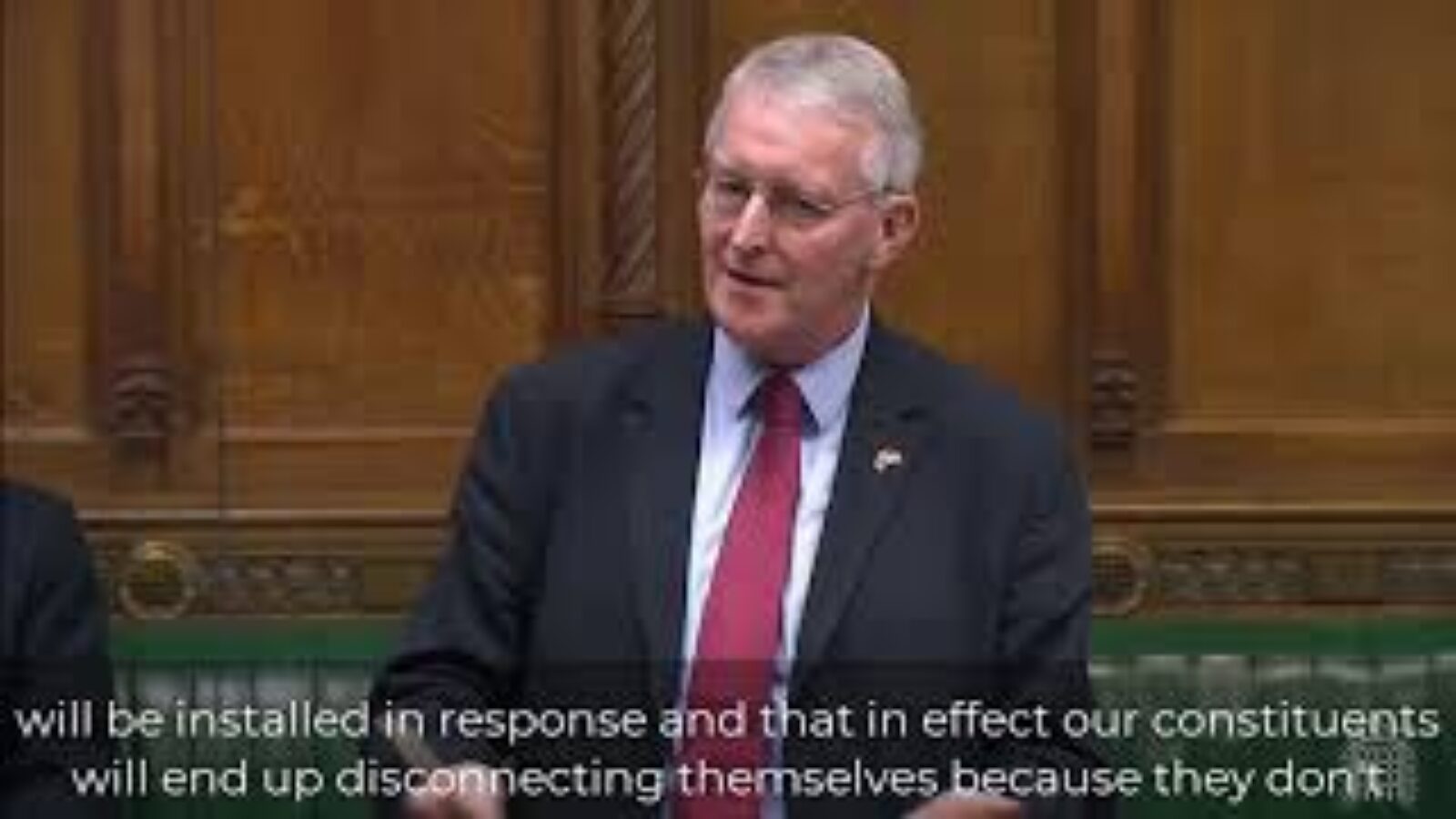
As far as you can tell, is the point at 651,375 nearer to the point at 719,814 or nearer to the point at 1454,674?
the point at 719,814

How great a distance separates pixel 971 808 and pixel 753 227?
0.54 metres

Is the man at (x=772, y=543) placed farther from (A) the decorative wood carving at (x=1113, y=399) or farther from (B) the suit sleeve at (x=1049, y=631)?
(A) the decorative wood carving at (x=1113, y=399)

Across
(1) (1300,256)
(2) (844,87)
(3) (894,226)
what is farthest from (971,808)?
(1) (1300,256)

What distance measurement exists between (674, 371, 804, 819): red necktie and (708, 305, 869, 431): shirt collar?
0.37 ft

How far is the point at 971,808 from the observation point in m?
3.06

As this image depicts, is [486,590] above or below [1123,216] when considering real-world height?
below

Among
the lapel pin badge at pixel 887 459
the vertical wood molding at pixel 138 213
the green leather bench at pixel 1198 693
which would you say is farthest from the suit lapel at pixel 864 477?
the vertical wood molding at pixel 138 213

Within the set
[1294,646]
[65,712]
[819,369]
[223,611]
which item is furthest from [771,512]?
[223,611]

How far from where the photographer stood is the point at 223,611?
4.72 metres

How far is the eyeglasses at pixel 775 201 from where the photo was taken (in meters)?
3.12

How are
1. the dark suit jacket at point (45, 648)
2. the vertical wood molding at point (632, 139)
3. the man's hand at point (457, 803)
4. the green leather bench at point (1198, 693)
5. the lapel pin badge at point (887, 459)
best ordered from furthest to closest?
the vertical wood molding at point (632, 139) < the green leather bench at point (1198, 693) < the dark suit jacket at point (45, 648) < the lapel pin badge at point (887, 459) < the man's hand at point (457, 803)

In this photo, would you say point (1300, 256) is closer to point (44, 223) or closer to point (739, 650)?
point (44, 223)

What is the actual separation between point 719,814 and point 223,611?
1688 mm

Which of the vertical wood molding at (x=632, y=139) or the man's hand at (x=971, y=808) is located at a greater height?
the vertical wood molding at (x=632, y=139)
